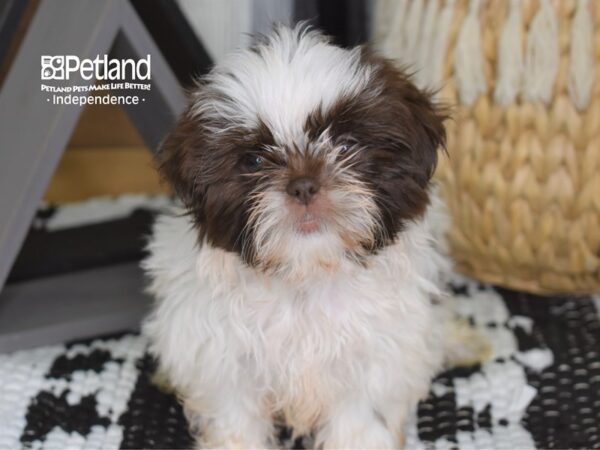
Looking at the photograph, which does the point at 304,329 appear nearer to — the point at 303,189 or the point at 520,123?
the point at 303,189

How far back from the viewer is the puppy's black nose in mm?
1249

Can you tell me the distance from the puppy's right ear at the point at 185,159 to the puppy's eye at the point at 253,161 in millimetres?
69

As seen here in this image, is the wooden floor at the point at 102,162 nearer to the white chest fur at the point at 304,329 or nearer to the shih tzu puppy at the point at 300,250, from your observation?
the shih tzu puppy at the point at 300,250

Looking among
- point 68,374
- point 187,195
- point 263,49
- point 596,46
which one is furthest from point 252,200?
point 596,46

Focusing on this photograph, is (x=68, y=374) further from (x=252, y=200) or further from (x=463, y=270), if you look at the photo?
(x=463, y=270)

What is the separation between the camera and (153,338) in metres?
1.63

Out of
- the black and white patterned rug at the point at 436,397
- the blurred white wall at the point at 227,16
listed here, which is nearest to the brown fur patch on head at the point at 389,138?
the black and white patterned rug at the point at 436,397

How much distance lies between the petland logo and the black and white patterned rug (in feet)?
1.87

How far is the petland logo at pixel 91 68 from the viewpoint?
64.3 inches

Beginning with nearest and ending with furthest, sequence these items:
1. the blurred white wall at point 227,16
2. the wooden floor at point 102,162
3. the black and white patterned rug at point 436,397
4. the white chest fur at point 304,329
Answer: the white chest fur at point 304,329 < the black and white patterned rug at point 436,397 < the blurred white wall at point 227,16 < the wooden floor at point 102,162

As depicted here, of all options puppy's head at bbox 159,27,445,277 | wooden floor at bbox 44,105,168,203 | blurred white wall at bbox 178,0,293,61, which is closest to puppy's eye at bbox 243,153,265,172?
puppy's head at bbox 159,27,445,277

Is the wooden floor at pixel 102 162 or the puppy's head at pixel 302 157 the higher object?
the puppy's head at pixel 302 157

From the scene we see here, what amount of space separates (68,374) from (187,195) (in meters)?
0.63

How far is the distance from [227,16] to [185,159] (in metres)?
0.99
